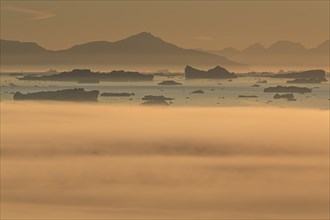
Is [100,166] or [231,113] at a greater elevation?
[231,113]

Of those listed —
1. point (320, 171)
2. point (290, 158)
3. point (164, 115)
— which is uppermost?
point (164, 115)

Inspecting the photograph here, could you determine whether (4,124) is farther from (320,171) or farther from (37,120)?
(320,171)

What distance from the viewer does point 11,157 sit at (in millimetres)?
26828

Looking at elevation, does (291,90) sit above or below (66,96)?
above

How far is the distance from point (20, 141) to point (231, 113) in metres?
22.4

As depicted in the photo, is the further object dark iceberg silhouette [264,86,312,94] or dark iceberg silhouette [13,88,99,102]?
dark iceberg silhouette [264,86,312,94]

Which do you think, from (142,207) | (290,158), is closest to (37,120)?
(290,158)

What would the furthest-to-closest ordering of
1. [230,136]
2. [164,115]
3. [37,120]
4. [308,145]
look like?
[164,115] < [37,120] < [230,136] < [308,145]

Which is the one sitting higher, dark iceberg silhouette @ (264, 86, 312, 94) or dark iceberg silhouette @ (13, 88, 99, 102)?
dark iceberg silhouette @ (264, 86, 312, 94)

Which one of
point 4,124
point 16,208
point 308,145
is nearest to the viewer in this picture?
point 16,208

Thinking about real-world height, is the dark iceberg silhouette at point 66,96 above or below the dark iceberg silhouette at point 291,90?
below

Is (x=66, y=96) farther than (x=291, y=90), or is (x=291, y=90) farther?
(x=291, y=90)

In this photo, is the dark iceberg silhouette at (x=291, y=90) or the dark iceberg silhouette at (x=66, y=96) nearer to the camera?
the dark iceberg silhouette at (x=66, y=96)

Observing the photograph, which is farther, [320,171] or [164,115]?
[164,115]
